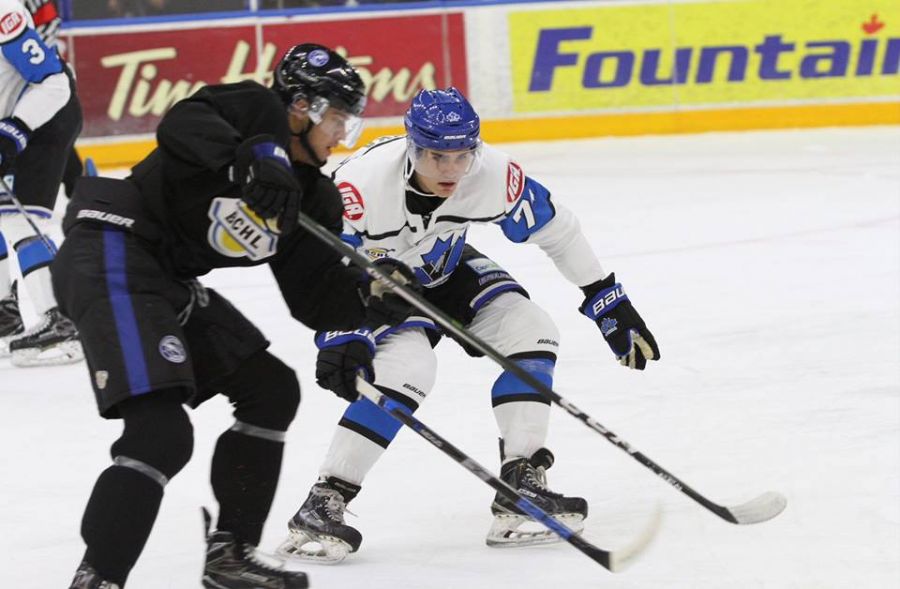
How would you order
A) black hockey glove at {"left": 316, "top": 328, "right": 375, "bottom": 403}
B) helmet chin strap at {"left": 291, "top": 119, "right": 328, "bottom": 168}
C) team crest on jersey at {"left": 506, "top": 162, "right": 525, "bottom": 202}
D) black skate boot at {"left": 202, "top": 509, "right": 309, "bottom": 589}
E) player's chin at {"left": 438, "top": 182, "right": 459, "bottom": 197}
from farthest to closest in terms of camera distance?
team crest on jersey at {"left": 506, "top": 162, "right": 525, "bottom": 202}, player's chin at {"left": 438, "top": 182, "right": 459, "bottom": 197}, black hockey glove at {"left": 316, "top": 328, "right": 375, "bottom": 403}, black skate boot at {"left": 202, "top": 509, "right": 309, "bottom": 589}, helmet chin strap at {"left": 291, "top": 119, "right": 328, "bottom": 168}

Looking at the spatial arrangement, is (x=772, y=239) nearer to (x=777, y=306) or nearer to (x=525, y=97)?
(x=777, y=306)

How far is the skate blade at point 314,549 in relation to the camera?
10.0 feet

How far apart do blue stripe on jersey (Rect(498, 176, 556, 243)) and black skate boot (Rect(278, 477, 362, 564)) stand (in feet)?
2.18

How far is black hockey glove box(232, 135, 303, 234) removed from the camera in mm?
2383

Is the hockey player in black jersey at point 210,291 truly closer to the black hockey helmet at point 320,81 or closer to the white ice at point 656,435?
the black hockey helmet at point 320,81

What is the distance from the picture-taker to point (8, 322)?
5.11m

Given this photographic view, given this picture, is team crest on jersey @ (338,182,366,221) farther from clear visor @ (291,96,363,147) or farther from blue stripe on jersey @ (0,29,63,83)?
blue stripe on jersey @ (0,29,63,83)

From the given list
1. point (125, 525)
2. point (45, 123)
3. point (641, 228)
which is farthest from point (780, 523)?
point (641, 228)

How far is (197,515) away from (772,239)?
347cm

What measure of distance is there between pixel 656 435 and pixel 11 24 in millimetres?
2447

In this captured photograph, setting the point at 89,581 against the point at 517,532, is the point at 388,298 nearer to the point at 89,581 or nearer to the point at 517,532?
the point at 517,532

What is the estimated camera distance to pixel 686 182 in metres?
7.61

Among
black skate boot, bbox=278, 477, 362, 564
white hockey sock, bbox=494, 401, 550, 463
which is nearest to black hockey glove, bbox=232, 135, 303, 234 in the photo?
black skate boot, bbox=278, 477, 362, 564

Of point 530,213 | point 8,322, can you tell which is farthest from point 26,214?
point 530,213
